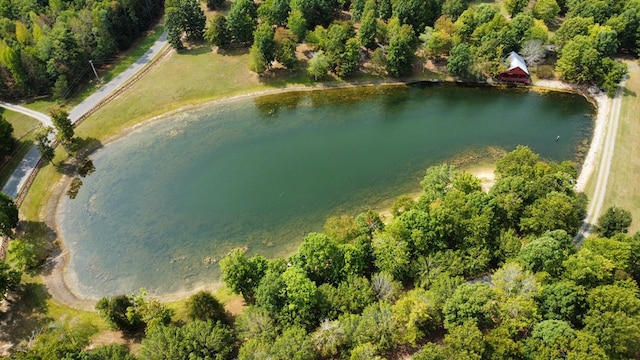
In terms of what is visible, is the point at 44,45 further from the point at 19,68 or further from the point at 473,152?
the point at 473,152

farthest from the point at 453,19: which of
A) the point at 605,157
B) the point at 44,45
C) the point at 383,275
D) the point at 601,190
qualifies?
the point at 44,45

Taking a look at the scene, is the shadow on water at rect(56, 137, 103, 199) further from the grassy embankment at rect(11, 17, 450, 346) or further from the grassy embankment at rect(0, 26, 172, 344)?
the grassy embankment at rect(0, 26, 172, 344)

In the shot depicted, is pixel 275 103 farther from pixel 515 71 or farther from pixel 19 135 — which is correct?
pixel 515 71

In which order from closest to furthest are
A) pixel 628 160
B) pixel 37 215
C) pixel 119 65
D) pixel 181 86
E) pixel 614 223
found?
1. pixel 614 223
2. pixel 37 215
3. pixel 628 160
4. pixel 181 86
5. pixel 119 65

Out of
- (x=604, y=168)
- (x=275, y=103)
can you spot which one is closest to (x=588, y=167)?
(x=604, y=168)

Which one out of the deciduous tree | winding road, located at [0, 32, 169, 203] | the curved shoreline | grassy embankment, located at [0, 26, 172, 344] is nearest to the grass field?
grassy embankment, located at [0, 26, 172, 344]
